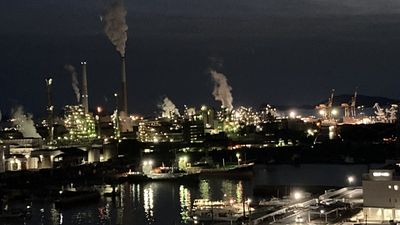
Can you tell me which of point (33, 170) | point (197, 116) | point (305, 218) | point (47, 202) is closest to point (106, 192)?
point (47, 202)

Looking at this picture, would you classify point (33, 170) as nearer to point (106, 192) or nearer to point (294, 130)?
point (106, 192)

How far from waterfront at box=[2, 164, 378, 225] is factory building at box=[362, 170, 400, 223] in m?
3.31

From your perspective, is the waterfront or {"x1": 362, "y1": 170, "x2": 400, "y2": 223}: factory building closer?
{"x1": 362, "y1": 170, "x2": 400, "y2": 223}: factory building

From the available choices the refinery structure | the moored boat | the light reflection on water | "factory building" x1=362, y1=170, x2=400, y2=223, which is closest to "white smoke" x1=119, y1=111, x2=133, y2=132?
the refinery structure

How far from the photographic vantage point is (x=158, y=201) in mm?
12609

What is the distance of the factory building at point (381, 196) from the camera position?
710cm

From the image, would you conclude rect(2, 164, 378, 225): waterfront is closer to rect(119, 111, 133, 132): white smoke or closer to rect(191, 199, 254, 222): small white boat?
rect(191, 199, 254, 222): small white boat

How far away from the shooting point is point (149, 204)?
39.8 ft

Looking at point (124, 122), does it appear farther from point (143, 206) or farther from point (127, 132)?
point (143, 206)

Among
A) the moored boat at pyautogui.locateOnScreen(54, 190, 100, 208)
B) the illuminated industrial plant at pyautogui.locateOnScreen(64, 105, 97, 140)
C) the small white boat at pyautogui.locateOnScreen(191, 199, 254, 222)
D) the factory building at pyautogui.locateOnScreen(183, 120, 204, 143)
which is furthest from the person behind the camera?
the factory building at pyautogui.locateOnScreen(183, 120, 204, 143)

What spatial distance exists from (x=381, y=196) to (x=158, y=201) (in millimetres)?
5987

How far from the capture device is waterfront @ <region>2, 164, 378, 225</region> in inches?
415

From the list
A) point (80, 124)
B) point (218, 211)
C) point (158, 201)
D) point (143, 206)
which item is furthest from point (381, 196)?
point (80, 124)

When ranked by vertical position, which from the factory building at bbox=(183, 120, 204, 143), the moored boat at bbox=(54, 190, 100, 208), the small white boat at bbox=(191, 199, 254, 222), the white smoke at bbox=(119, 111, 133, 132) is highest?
the white smoke at bbox=(119, 111, 133, 132)
